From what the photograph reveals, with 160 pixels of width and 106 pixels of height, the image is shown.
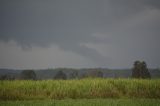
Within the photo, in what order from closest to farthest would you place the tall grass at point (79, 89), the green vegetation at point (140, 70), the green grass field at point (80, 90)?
the green grass field at point (80, 90)
the tall grass at point (79, 89)
the green vegetation at point (140, 70)

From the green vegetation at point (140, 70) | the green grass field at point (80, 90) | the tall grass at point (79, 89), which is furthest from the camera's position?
the green vegetation at point (140, 70)

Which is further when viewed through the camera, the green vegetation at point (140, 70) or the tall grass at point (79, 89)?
the green vegetation at point (140, 70)

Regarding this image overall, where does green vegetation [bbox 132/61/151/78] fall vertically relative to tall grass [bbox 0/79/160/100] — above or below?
above

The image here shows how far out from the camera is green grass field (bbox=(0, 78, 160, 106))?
14.7 meters

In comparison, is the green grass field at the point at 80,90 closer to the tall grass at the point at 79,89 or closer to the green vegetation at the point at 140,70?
the tall grass at the point at 79,89

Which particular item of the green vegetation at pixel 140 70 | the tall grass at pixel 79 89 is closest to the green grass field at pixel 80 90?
the tall grass at pixel 79 89

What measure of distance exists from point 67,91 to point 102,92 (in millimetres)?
1689

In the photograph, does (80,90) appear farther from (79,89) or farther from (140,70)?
(140,70)

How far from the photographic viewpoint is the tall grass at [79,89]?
14.9 meters

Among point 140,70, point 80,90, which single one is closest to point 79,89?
point 80,90

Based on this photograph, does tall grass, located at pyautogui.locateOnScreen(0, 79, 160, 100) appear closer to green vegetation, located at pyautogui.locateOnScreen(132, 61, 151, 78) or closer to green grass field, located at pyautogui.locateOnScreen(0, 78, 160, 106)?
green grass field, located at pyautogui.locateOnScreen(0, 78, 160, 106)

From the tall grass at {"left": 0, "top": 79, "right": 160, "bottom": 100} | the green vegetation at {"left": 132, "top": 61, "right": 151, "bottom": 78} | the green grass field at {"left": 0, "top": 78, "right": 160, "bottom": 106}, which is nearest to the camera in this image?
the green grass field at {"left": 0, "top": 78, "right": 160, "bottom": 106}

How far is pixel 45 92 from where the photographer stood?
15102 mm

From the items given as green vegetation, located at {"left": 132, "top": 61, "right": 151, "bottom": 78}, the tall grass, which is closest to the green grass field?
the tall grass
